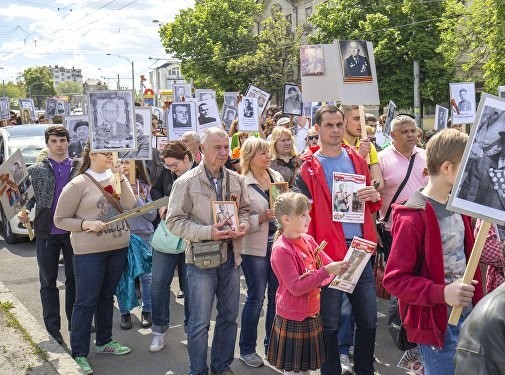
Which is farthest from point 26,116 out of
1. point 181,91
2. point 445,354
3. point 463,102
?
point 445,354

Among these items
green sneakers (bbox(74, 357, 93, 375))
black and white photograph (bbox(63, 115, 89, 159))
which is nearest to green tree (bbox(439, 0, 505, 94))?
black and white photograph (bbox(63, 115, 89, 159))

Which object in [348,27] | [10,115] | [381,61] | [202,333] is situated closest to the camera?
[202,333]

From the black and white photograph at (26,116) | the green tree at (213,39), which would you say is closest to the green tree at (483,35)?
the black and white photograph at (26,116)

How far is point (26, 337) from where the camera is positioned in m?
5.04

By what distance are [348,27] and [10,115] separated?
83.1ft

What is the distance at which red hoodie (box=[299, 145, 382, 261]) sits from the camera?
4145 mm

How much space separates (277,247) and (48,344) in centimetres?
227

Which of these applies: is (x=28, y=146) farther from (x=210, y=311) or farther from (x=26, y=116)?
(x=26, y=116)

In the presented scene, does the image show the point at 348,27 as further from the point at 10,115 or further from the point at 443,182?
the point at 443,182

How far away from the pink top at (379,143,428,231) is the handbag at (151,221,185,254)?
1803 mm

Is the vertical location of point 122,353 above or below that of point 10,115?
below

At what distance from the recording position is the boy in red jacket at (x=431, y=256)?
9.32ft

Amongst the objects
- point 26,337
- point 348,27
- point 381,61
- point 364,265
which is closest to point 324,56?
point 364,265

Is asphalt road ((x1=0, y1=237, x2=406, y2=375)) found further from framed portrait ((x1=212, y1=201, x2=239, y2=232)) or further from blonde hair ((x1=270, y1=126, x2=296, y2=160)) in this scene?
blonde hair ((x1=270, y1=126, x2=296, y2=160))
